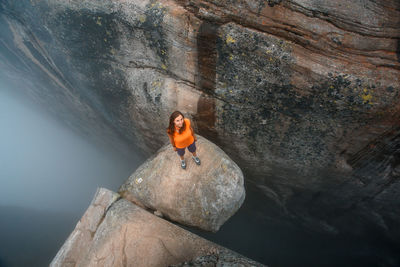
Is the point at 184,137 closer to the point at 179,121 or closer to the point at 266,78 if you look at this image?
the point at 179,121

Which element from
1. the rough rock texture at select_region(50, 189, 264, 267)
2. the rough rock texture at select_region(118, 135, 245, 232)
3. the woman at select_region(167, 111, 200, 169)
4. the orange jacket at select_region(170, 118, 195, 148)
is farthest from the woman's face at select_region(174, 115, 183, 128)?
the rough rock texture at select_region(50, 189, 264, 267)

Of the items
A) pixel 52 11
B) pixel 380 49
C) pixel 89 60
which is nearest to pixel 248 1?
pixel 380 49

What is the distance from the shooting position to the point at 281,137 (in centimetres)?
566

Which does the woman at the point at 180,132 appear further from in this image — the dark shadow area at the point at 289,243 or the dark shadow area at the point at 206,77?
the dark shadow area at the point at 289,243

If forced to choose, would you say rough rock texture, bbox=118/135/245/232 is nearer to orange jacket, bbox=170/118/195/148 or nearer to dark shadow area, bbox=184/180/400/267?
orange jacket, bbox=170/118/195/148

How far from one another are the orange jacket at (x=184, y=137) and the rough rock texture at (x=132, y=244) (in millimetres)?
1980

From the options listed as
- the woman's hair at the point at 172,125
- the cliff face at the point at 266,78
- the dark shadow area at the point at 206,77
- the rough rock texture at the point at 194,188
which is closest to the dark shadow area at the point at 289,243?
the cliff face at the point at 266,78

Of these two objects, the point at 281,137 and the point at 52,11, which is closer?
the point at 281,137

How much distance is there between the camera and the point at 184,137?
4504 mm

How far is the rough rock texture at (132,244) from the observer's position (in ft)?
14.6

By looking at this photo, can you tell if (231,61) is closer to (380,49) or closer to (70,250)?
(380,49)

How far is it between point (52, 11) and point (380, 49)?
8336 millimetres

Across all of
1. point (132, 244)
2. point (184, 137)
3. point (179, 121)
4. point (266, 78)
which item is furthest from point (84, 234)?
point (266, 78)

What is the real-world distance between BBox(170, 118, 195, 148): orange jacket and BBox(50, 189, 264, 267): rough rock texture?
1.98 meters
